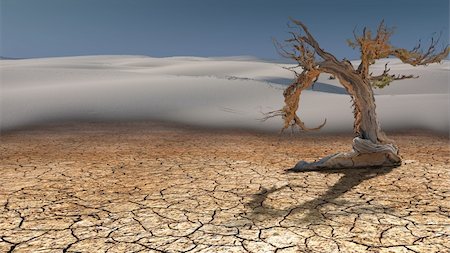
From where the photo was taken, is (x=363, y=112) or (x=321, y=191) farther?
(x=363, y=112)

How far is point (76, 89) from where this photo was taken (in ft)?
37.7

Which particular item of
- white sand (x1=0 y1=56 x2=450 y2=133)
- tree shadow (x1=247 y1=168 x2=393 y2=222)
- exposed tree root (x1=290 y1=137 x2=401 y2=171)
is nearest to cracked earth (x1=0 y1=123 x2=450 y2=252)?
tree shadow (x1=247 y1=168 x2=393 y2=222)

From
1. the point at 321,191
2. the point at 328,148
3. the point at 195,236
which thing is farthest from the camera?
the point at 328,148

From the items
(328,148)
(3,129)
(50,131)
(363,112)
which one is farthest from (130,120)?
(363,112)

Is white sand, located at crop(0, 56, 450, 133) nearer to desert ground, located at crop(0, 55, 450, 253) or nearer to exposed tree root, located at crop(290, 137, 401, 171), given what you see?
desert ground, located at crop(0, 55, 450, 253)

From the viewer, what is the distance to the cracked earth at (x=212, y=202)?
2871mm

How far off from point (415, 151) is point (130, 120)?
21.2ft

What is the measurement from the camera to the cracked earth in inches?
113

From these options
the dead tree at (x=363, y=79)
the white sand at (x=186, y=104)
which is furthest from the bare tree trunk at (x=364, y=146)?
the white sand at (x=186, y=104)

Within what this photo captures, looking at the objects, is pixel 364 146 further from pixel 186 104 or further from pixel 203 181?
pixel 186 104

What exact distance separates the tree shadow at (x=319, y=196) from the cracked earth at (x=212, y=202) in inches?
0.4

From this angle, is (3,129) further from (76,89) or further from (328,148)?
(328,148)

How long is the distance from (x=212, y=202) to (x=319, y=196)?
1.10 meters

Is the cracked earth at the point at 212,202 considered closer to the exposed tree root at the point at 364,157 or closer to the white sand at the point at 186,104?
the exposed tree root at the point at 364,157
